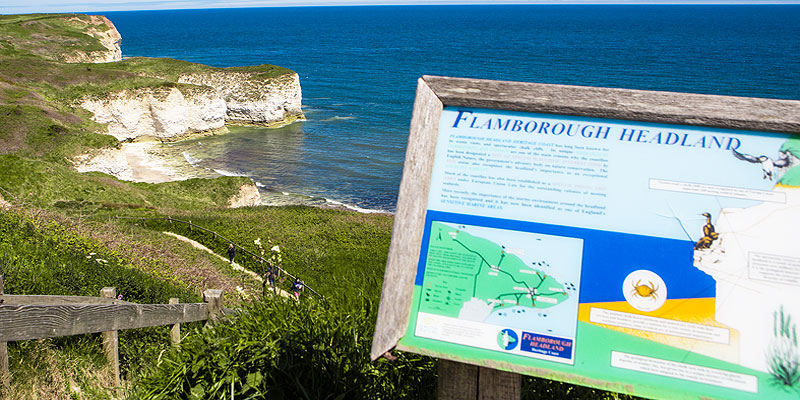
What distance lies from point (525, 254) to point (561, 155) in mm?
508

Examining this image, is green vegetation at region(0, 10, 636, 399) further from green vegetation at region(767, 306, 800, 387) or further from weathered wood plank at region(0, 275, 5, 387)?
green vegetation at region(767, 306, 800, 387)

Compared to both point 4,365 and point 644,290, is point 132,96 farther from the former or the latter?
point 644,290

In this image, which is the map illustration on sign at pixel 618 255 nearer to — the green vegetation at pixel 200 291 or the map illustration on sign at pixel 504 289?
the map illustration on sign at pixel 504 289

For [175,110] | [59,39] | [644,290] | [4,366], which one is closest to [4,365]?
[4,366]

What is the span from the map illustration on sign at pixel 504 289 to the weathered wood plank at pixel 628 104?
649 mm

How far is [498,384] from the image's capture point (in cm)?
277

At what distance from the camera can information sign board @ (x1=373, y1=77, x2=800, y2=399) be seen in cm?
240

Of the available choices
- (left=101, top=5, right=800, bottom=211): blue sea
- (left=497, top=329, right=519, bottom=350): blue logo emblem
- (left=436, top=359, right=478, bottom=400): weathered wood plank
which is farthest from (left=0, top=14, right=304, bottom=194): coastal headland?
(left=497, top=329, right=519, bottom=350): blue logo emblem

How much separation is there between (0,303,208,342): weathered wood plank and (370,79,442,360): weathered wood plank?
7.15 ft

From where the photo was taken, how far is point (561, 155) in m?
2.74

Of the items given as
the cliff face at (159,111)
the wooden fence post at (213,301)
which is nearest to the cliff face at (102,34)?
the cliff face at (159,111)

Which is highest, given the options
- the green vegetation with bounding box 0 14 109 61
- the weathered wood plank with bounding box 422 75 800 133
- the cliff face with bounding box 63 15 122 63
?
the cliff face with bounding box 63 15 122 63

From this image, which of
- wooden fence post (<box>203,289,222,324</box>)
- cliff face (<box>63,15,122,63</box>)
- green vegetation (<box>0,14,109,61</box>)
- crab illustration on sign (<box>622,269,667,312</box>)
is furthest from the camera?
cliff face (<box>63,15,122,63</box>)

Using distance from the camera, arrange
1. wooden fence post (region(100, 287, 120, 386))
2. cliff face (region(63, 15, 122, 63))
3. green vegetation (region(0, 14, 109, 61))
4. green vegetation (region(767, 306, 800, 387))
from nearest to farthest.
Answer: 1. green vegetation (region(767, 306, 800, 387))
2. wooden fence post (region(100, 287, 120, 386))
3. green vegetation (region(0, 14, 109, 61))
4. cliff face (region(63, 15, 122, 63))
